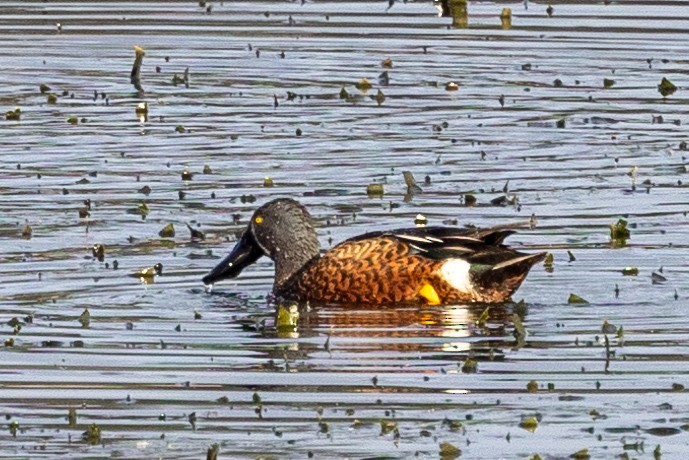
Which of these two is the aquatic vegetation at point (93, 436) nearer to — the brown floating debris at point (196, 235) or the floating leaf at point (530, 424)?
the floating leaf at point (530, 424)

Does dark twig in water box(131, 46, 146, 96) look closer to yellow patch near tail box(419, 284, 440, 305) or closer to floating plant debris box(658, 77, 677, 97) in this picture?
floating plant debris box(658, 77, 677, 97)

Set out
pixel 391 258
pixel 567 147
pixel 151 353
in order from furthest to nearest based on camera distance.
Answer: pixel 567 147 < pixel 391 258 < pixel 151 353

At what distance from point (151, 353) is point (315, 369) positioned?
0.90 metres

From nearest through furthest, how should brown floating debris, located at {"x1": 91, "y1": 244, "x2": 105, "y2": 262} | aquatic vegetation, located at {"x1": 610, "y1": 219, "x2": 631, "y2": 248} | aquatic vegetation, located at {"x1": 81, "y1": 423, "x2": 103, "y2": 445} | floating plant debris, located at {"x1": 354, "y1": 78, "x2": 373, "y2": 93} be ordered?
aquatic vegetation, located at {"x1": 81, "y1": 423, "x2": 103, "y2": 445}
brown floating debris, located at {"x1": 91, "y1": 244, "x2": 105, "y2": 262}
aquatic vegetation, located at {"x1": 610, "y1": 219, "x2": 631, "y2": 248}
floating plant debris, located at {"x1": 354, "y1": 78, "x2": 373, "y2": 93}

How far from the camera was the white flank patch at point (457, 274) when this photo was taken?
502 inches

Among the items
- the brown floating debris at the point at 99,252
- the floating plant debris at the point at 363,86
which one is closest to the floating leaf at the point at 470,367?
the brown floating debris at the point at 99,252

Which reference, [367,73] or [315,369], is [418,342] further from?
[367,73]

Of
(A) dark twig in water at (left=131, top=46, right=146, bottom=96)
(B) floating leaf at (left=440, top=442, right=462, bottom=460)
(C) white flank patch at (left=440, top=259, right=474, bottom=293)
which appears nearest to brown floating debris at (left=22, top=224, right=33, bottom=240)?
(C) white flank patch at (left=440, top=259, right=474, bottom=293)

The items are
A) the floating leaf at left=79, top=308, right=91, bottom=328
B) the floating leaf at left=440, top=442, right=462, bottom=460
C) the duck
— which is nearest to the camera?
the floating leaf at left=440, top=442, right=462, bottom=460

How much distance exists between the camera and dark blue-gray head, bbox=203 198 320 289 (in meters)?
13.3

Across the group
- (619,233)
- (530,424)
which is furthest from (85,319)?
(619,233)

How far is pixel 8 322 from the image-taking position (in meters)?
11.9

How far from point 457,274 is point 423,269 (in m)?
0.20

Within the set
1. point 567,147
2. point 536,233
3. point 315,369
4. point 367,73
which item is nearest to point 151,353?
point 315,369
